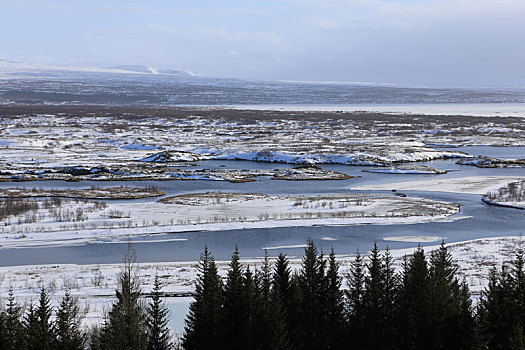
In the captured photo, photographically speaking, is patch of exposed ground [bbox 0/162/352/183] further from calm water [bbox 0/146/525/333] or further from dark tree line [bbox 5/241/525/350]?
dark tree line [bbox 5/241/525/350]

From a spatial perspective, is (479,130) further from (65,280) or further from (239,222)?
(65,280)

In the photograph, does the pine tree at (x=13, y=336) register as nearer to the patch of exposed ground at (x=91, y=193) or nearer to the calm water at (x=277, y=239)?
the calm water at (x=277, y=239)

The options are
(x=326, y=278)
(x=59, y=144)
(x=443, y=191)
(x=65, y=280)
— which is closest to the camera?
(x=326, y=278)

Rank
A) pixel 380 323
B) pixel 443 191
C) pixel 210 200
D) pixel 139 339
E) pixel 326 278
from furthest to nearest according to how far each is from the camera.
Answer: pixel 443 191
pixel 210 200
pixel 326 278
pixel 380 323
pixel 139 339

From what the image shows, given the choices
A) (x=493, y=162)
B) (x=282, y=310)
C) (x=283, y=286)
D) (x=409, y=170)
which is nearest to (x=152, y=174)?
(x=409, y=170)

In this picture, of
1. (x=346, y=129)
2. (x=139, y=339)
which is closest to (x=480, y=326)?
(x=139, y=339)

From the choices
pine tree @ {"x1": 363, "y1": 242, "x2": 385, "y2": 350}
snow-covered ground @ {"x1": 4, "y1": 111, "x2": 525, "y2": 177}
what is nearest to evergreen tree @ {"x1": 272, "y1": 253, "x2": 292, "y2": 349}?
pine tree @ {"x1": 363, "y1": 242, "x2": 385, "y2": 350}
